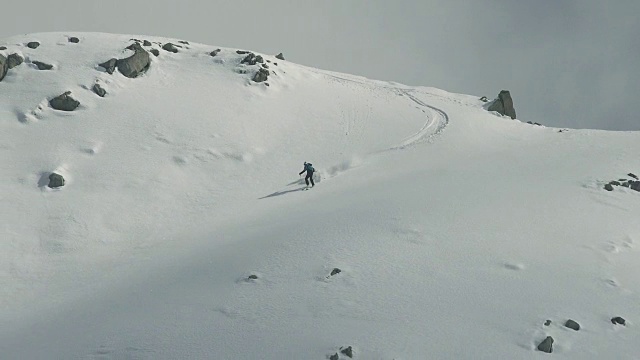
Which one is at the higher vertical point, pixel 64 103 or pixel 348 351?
pixel 64 103

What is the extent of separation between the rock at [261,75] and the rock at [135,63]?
8196 millimetres

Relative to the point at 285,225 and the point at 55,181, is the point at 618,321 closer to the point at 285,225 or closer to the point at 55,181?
the point at 285,225

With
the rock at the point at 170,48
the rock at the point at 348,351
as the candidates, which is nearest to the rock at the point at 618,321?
the rock at the point at 348,351

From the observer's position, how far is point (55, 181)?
2536cm

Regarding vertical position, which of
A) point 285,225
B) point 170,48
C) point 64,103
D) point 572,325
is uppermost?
point 170,48

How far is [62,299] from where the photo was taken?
18125mm

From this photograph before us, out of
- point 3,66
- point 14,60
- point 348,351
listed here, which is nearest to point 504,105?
point 348,351

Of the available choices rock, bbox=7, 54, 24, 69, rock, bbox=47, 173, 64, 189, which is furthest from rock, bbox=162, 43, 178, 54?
rock, bbox=47, 173, 64, 189

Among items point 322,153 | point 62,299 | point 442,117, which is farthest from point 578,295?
point 442,117

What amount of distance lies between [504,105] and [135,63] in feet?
100

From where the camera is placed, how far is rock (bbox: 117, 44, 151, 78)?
3788cm

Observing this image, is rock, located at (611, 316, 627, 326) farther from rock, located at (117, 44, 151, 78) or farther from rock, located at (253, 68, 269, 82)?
rock, located at (117, 44, 151, 78)

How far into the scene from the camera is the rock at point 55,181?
25.3 meters

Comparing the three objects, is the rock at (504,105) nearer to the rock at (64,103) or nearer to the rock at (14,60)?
the rock at (64,103)
